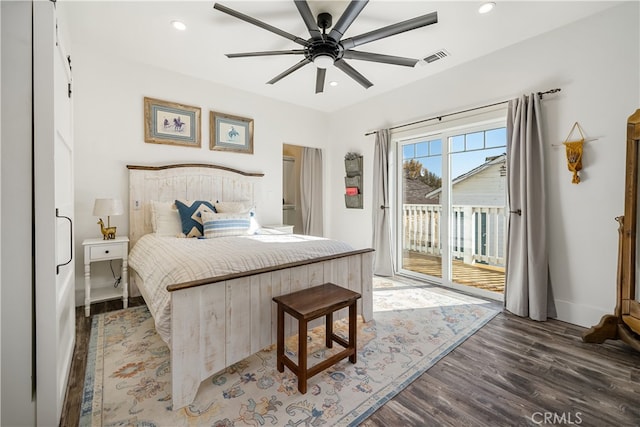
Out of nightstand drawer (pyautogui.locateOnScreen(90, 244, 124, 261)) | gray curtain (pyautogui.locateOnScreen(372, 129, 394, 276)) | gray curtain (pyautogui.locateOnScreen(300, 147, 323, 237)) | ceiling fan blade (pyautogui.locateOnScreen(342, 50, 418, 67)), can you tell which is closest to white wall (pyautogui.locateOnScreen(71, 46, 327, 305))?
nightstand drawer (pyautogui.locateOnScreen(90, 244, 124, 261))

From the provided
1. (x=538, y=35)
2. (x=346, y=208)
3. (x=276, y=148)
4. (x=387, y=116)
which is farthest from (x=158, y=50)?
(x=538, y=35)

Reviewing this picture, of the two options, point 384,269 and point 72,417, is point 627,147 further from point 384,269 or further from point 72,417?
point 72,417

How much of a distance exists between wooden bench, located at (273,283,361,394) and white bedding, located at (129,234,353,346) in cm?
30

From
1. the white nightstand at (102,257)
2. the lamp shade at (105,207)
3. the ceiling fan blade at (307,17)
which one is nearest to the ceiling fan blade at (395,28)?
the ceiling fan blade at (307,17)

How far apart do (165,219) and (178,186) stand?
1.87 feet

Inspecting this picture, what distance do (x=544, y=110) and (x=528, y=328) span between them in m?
2.10

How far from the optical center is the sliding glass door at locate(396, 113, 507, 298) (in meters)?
3.27

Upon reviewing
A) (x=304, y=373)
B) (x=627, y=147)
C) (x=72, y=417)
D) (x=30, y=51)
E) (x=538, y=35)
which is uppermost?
(x=538, y=35)

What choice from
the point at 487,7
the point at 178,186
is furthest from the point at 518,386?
the point at 178,186

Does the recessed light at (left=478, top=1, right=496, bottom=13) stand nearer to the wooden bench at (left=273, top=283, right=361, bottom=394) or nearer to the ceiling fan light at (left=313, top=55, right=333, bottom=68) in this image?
the ceiling fan light at (left=313, top=55, right=333, bottom=68)

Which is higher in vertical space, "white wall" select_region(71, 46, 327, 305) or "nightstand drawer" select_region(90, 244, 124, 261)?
"white wall" select_region(71, 46, 327, 305)

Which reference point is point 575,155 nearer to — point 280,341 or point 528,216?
point 528,216

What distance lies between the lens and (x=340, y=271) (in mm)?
2381

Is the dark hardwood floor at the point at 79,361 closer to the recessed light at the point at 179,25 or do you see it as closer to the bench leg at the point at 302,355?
the bench leg at the point at 302,355
